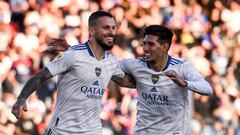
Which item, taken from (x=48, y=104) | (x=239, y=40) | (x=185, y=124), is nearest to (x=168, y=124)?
(x=185, y=124)

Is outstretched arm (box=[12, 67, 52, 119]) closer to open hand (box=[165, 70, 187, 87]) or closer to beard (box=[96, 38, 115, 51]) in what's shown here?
beard (box=[96, 38, 115, 51])

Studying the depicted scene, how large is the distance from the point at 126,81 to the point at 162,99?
440 mm

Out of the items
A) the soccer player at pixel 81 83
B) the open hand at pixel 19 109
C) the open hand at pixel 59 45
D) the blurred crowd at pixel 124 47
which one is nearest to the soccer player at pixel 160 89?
the soccer player at pixel 81 83

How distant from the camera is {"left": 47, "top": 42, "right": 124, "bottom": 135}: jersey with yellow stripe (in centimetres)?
814

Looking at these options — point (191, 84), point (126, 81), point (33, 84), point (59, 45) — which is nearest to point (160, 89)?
point (126, 81)

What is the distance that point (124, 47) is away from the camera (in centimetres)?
1416

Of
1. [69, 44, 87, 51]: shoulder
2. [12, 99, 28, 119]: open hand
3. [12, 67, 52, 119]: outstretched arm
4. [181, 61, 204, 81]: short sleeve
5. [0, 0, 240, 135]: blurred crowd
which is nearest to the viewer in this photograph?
[12, 99, 28, 119]: open hand

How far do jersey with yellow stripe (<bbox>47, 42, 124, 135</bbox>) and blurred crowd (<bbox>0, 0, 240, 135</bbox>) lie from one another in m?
4.24

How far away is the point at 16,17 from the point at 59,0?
2.66ft

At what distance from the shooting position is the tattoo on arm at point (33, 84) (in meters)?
7.91

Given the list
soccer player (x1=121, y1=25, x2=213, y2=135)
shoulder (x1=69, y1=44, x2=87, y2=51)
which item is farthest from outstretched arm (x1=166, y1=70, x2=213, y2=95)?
shoulder (x1=69, y1=44, x2=87, y2=51)

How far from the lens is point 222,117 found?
589 inches

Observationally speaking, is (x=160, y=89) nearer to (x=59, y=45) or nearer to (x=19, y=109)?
(x=59, y=45)

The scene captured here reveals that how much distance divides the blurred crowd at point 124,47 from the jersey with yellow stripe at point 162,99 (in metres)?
3.88
